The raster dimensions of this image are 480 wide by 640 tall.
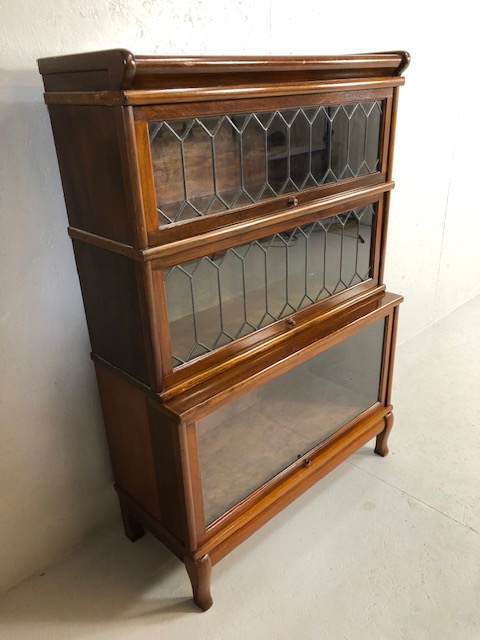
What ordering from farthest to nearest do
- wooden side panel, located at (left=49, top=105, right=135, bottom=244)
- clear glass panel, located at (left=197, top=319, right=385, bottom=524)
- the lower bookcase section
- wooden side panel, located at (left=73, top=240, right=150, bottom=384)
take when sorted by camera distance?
clear glass panel, located at (left=197, top=319, right=385, bottom=524)
the lower bookcase section
wooden side panel, located at (left=73, top=240, right=150, bottom=384)
wooden side panel, located at (left=49, top=105, right=135, bottom=244)

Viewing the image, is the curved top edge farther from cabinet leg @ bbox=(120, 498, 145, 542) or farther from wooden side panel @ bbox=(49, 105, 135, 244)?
cabinet leg @ bbox=(120, 498, 145, 542)

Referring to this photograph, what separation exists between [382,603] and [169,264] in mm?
1006

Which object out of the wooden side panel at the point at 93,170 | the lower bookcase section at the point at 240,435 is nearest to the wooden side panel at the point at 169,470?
the lower bookcase section at the point at 240,435

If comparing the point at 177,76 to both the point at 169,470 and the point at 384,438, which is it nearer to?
the point at 169,470

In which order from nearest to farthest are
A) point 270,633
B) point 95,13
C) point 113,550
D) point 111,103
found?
point 111,103 < point 95,13 < point 270,633 < point 113,550

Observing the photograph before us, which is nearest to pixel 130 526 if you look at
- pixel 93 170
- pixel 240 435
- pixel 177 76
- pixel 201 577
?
pixel 201 577

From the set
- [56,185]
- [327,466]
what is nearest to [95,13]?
[56,185]

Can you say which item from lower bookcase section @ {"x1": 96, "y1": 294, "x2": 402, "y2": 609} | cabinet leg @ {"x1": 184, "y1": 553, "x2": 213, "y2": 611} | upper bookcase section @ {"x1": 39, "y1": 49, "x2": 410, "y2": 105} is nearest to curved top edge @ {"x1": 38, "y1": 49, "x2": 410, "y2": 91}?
upper bookcase section @ {"x1": 39, "y1": 49, "x2": 410, "y2": 105}

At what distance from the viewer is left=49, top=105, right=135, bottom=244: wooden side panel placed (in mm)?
967

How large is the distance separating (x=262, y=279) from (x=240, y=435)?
42 centimetres

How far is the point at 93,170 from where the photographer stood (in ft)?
3.42

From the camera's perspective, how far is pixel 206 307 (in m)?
1.20

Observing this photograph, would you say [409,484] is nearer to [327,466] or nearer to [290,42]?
[327,466]

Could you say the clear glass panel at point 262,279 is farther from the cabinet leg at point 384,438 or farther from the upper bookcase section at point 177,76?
the cabinet leg at point 384,438
